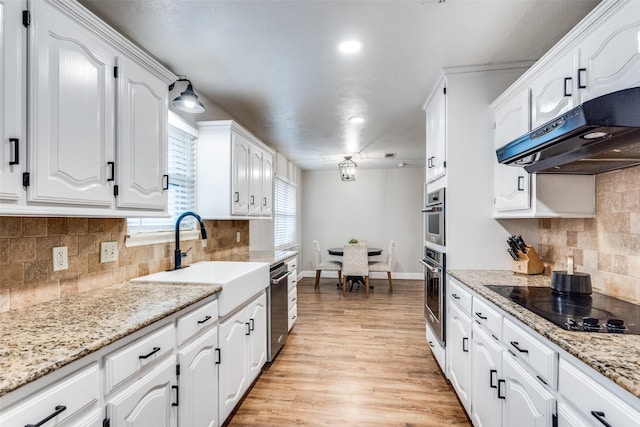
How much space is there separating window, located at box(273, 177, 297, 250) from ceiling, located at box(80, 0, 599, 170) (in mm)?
2270

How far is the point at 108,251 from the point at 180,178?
38.7 inches

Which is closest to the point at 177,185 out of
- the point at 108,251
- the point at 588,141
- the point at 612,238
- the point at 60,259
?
the point at 108,251

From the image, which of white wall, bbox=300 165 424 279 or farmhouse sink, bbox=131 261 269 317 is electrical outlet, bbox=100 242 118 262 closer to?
farmhouse sink, bbox=131 261 269 317

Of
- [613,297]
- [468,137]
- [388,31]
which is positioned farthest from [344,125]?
[613,297]

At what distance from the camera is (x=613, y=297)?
1.69m

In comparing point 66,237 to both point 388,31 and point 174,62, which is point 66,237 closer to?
point 174,62

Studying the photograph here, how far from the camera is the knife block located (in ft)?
7.43

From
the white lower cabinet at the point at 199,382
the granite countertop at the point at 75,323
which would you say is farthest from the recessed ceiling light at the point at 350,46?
the white lower cabinet at the point at 199,382

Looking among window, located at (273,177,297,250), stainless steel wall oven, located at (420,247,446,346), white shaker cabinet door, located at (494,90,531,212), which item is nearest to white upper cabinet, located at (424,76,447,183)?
white shaker cabinet door, located at (494,90,531,212)

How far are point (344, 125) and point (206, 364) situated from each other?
9.62 ft

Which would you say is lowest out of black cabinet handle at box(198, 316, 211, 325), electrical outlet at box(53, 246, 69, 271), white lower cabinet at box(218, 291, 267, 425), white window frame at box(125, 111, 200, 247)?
white lower cabinet at box(218, 291, 267, 425)

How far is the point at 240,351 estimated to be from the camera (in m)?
2.19

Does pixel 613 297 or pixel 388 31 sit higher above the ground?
pixel 388 31

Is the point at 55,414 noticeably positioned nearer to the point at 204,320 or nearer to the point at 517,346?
the point at 204,320
